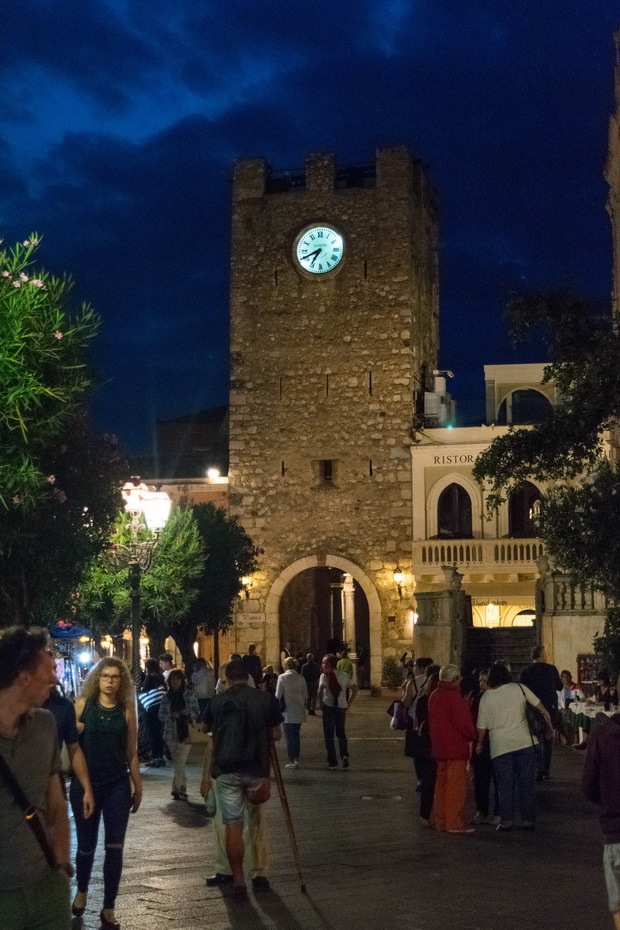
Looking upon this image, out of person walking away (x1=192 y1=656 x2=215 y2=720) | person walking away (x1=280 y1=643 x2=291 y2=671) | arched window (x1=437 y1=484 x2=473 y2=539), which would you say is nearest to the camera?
person walking away (x1=192 y1=656 x2=215 y2=720)

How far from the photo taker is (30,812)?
4473 mm

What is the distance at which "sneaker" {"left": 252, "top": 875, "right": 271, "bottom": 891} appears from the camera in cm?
905

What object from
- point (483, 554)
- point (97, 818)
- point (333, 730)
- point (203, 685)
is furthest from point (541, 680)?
point (483, 554)

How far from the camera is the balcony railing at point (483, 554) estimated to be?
123 ft

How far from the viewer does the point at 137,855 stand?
10531mm

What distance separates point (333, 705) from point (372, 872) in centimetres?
922

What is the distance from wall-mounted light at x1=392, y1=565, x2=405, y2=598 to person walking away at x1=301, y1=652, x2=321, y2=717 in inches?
272

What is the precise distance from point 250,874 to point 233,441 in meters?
32.1

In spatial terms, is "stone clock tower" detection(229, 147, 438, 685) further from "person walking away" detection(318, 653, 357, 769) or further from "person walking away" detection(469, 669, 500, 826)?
"person walking away" detection(469, 669, 500, 826)

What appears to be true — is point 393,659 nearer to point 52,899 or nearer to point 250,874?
point 250,874

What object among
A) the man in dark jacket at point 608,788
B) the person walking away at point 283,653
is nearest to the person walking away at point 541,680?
the man in dark jacket at point 608,788

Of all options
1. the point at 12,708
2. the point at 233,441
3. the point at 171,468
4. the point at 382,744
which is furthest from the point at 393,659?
the point at 12,708

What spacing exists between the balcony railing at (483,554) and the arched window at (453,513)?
654mm

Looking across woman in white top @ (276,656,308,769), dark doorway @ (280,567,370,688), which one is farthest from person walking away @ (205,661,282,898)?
dark doorway @ (280,567,370,688)
